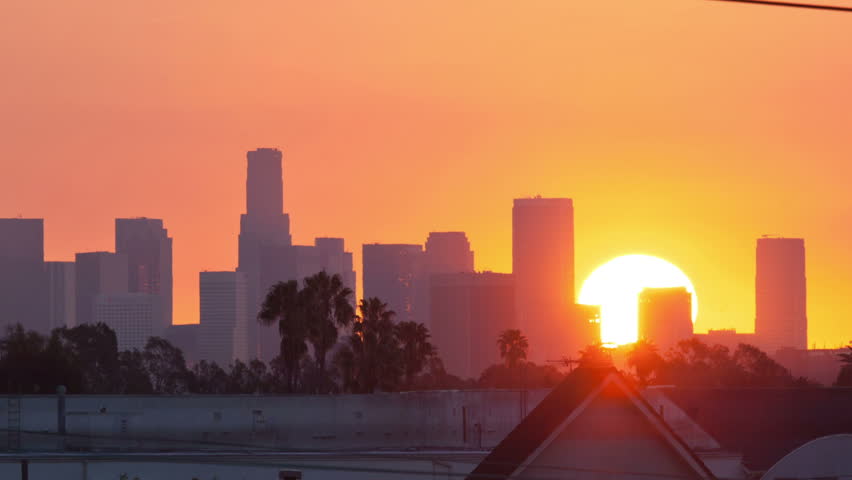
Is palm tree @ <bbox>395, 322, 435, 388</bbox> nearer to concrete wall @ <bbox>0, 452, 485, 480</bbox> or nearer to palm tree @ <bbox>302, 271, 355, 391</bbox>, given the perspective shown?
palm tree @ <bbox>302, 271, 355, 391</bbox>

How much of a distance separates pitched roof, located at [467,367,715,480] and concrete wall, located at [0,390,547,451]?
3595cm

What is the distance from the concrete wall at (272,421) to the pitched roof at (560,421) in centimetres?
3595

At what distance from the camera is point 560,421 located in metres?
29.6

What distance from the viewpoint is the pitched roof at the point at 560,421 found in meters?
29.5

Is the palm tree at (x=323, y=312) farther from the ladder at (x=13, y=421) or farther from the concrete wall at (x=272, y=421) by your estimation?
the ladder at (x=13, y=421)

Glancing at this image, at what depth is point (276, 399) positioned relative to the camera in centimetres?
7081

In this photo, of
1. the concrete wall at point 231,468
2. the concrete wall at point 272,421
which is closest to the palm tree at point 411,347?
the concrete wall at point 272,421

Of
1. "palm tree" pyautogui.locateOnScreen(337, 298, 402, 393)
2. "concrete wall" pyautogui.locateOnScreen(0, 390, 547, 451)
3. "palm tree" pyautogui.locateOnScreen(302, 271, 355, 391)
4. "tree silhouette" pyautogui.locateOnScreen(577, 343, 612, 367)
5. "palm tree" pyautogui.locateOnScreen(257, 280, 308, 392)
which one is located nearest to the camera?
"tree silhouette" pyautogui.locateOnScreen(577, 343, 612, 367)

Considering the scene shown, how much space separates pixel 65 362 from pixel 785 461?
12454 centimetres

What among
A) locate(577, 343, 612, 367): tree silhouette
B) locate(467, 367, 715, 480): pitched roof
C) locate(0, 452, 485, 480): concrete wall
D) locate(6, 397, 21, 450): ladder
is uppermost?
locate(577, 343, 612, 367): tree silhouette

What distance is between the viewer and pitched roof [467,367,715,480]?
29.5 meters

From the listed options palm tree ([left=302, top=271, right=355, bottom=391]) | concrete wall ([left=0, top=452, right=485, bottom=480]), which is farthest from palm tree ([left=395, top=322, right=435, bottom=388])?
concrete wall ([left=0, top=452, right=485, bottom=480])

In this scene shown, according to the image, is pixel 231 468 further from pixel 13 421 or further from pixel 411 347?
pixel 411 347

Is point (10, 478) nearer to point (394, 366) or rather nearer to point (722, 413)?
point (722, 413)
